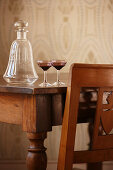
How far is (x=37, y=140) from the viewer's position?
1.47 m

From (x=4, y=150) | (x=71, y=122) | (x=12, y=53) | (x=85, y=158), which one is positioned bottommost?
(x=4, y=150)

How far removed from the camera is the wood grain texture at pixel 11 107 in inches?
58.4

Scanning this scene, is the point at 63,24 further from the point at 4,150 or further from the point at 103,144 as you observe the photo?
the point at 103,144

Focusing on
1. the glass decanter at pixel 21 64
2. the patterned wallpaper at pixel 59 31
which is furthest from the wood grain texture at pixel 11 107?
the patterned wallpaper at pixel 59 31

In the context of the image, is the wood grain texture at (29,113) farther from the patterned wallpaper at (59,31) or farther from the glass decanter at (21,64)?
the patterned wallpaper at (59,31)

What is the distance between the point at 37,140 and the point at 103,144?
0.27 meters

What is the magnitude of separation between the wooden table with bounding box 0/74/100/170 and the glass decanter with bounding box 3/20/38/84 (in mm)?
161

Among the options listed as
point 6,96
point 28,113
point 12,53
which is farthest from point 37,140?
point 12,53

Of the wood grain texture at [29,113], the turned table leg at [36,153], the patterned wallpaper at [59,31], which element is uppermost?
the patterned wallpaper at [59,31]

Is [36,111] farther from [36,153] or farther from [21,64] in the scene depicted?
[21,64]

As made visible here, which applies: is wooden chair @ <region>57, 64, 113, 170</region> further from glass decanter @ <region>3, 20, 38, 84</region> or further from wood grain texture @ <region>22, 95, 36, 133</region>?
glass decanter @ <region>3, 20, 38, 84</region>

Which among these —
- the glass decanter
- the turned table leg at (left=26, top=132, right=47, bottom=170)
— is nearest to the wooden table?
the turned table leg at (left=26, top=132, right=47, bottom=170)

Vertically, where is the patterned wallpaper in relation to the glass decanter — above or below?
above

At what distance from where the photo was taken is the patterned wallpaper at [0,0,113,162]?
291 centimetres
